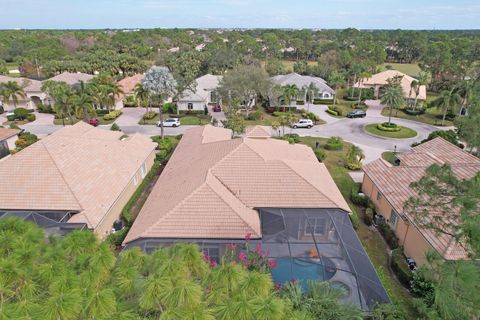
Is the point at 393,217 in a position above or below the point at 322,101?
below

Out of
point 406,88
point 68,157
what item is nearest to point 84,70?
point 68,157

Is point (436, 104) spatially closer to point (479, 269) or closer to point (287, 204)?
point (287, 204)

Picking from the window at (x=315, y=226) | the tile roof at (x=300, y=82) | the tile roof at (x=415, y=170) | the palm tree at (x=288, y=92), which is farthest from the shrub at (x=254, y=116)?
the window at (x=315, y=226)

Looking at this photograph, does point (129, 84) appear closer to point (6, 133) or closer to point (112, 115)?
point (112, 115)

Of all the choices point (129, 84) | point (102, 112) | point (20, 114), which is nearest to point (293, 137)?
point (102, 112)

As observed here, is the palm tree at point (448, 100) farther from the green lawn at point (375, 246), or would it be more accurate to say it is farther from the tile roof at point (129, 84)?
the tile roof at point (129, 84)

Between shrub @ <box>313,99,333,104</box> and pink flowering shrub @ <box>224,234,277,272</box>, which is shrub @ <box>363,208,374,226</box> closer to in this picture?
pink flowering shrub @ <box>224,234,277,272</box>
